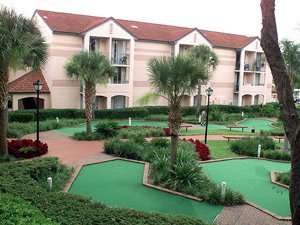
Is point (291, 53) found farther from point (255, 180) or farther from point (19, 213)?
point (19, 213)

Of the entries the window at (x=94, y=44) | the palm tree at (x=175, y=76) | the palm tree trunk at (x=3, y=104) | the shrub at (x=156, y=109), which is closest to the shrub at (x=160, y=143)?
the palm tree at (x=175, y=76)

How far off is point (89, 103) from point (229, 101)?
27400mm

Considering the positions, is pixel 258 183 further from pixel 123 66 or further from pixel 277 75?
pixel 123 66

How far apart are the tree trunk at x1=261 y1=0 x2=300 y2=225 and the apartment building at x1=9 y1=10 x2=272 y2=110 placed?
21.9 m

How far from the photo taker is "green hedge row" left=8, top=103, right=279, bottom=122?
2734cm

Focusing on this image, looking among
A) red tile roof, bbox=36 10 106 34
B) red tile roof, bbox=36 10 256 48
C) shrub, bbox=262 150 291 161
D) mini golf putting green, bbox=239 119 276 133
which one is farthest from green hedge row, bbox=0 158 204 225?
mini golf putting green, bbox=239 119 276 133

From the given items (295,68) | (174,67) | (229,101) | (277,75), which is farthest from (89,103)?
(229,101)

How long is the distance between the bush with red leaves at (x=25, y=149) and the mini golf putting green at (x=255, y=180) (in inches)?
305

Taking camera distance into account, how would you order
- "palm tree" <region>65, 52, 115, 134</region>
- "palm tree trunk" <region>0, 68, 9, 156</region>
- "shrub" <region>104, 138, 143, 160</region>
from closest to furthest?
"palm tree trunk" <region>0, 68, 9, 156</region>, "shrub" <region>104, 138, 143, 160</region>, "palm tree" <region>65, 52, 115, 134</region>

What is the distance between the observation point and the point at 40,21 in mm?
34250

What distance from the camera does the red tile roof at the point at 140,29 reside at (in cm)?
3381

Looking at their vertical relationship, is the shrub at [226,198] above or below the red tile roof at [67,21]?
below

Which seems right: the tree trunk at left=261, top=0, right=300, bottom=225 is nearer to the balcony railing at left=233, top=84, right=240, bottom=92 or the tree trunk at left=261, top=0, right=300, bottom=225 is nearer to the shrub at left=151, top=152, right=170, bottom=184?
the shrub at left=151, top=152, right=170, bottom=184

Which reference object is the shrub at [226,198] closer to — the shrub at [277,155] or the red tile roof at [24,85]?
the shrub at [277,155]
